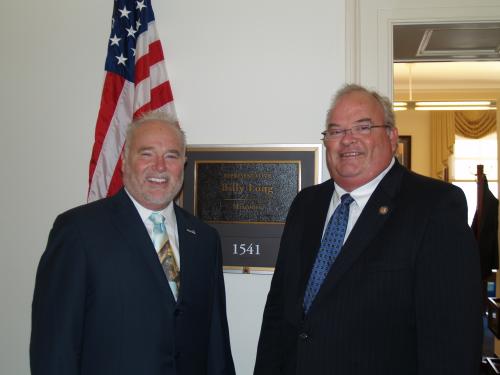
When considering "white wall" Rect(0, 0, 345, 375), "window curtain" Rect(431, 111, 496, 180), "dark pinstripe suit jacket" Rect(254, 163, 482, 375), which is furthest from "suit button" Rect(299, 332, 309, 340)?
"window curtain" Rect(431, 111, 496, 180)

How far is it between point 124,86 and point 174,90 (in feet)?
0.93

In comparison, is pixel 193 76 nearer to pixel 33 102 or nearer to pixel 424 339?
pixel 33 102

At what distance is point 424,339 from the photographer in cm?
149

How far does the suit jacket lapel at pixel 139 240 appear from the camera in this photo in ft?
5.55

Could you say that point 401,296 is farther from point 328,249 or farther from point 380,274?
point 328,249

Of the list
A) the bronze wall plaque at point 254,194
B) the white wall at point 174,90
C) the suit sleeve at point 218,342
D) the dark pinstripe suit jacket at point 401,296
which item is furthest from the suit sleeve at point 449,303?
the white wall at point 174,90

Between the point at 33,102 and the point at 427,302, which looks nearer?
the point at 427,302

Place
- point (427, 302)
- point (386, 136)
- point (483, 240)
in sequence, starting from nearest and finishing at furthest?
1. point (427, 302)
2. point (386, 136)
3. point (483, 240)

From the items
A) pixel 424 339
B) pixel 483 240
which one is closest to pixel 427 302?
pixel 424 339

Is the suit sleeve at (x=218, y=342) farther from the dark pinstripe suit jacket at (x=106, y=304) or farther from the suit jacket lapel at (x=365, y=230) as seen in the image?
the suit jacket lapel at (x=365, y=230)

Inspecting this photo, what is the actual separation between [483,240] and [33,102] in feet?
16.6

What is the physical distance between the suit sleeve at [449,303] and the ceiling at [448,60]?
59.5 inches

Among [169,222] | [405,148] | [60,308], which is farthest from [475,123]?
[60,308]

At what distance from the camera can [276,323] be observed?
194cm
